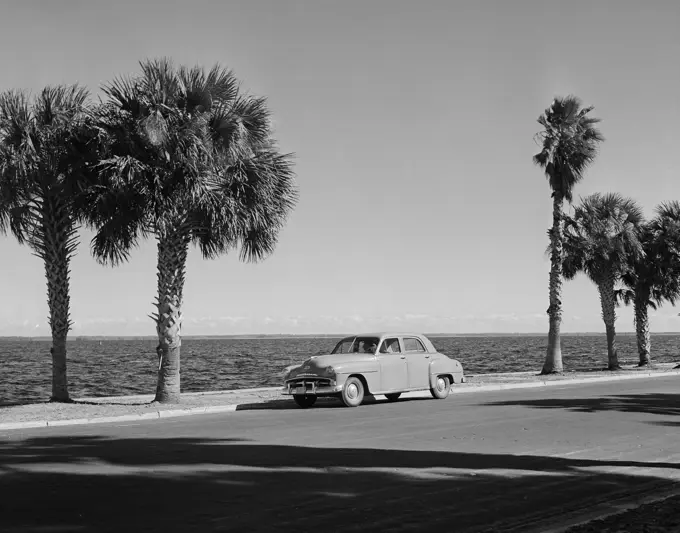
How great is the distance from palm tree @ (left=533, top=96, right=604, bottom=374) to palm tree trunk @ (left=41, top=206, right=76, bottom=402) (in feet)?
68.1

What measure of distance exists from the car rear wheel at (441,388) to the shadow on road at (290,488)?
35.1 ft

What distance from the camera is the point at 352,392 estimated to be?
20016 mm

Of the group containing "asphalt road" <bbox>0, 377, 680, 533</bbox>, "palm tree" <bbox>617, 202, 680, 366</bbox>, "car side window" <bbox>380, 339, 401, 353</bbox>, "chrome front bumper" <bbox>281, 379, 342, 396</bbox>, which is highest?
"palm tree" <bbox>617, 202, 680, 366</bbox>

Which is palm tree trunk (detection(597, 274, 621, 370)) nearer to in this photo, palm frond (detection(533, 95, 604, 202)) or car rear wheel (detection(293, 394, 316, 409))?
palm frond (detection(533, 95, 604, 202))

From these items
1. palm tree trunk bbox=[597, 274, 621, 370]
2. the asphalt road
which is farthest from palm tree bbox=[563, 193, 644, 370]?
the asphalt road

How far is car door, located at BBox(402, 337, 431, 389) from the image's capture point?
21391 millimetres

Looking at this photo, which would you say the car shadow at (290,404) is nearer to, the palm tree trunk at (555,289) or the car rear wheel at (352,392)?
the car rear wheel at (352,392)

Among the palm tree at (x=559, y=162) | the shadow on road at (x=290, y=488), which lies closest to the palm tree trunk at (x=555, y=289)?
the palm tree at (x=559, y=162)

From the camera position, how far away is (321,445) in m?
12.3

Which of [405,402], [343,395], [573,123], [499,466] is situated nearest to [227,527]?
[499,466]

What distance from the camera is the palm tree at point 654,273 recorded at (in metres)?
43.0

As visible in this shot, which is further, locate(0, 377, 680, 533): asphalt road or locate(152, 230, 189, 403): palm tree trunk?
locate(152, 230, 189, 403): palm tree trunk

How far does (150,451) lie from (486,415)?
764cm

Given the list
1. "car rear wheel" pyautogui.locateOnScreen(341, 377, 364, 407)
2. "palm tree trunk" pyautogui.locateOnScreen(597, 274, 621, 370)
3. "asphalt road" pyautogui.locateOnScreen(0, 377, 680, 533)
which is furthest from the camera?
"palm tree trunk" pyautogui.locateOnScreen(597, 274, 621, 370)
